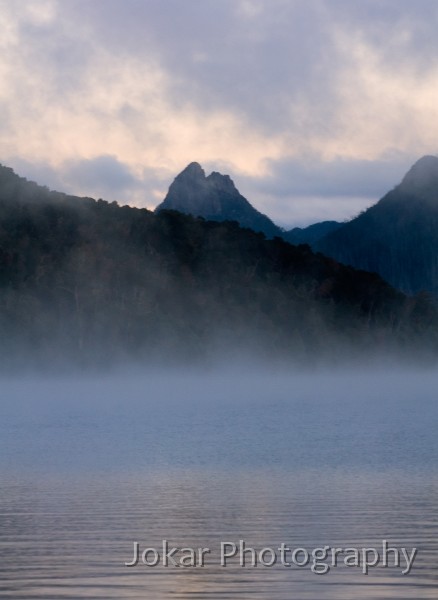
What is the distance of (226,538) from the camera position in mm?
22828

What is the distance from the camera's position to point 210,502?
28234 mm

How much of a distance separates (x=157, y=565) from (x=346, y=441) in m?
30.5

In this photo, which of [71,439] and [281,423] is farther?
[281,423]

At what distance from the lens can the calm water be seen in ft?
61.2

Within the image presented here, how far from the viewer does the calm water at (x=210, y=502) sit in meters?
18.6

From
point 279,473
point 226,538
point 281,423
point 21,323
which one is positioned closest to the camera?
point 226,538

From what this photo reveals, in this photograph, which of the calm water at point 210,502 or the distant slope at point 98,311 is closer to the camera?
the calm water at point 210,502

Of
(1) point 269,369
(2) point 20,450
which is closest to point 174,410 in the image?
(2) point 20,450

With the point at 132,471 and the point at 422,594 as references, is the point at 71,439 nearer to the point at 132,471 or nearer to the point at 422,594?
the point at 132,471

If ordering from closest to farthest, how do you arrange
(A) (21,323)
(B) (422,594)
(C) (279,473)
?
(B) (422,594) → (C) (279,473) → (A) (21,323)

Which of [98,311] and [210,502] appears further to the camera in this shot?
[98,311]

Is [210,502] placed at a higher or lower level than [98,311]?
lower

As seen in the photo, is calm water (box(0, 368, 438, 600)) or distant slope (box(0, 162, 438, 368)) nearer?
calm water (box(0, 368, 438, 600))

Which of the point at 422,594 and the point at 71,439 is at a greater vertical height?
the point at 422,594
